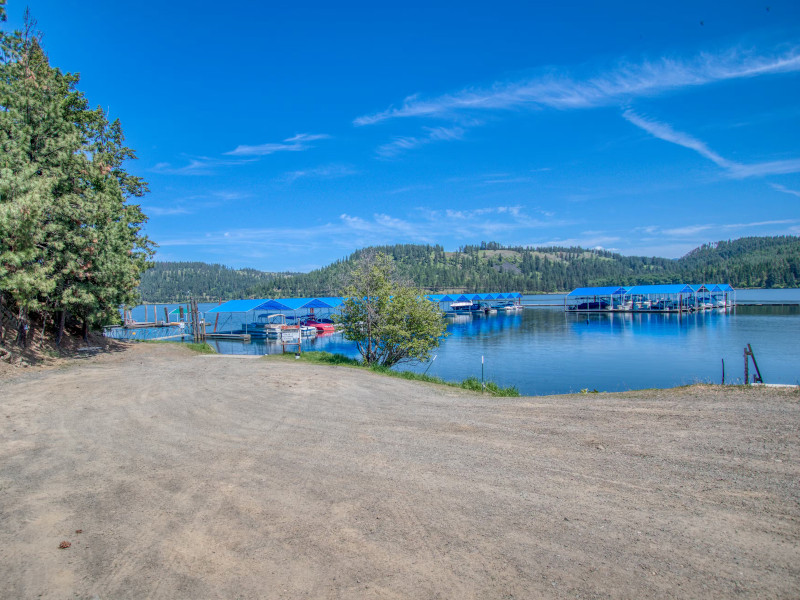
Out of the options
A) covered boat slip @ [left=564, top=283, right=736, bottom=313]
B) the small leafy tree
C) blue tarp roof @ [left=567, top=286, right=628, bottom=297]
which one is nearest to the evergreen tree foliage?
the small leafy tree

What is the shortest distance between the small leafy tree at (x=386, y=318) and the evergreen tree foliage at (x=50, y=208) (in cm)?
923

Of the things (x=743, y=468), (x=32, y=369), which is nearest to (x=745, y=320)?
Result: (x=743, y=468)

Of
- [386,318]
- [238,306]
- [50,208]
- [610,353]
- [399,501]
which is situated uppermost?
[50,208]

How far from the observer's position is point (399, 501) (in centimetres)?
540

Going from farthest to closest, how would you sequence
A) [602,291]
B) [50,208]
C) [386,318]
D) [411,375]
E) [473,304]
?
[473,304], [602,291], [386,318], [411,375], [50,208]

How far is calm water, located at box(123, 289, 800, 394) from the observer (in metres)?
26.2

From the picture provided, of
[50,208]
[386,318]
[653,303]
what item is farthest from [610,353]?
[653,303]

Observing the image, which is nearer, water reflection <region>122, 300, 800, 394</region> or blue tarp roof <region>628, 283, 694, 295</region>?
water reflection <region>122, 300, 800, 394</region>

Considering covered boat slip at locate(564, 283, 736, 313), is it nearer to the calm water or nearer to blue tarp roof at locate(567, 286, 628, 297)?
blue tarp roof at locate(567, 286, 628, 297)

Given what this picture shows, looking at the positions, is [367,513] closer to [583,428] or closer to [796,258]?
[583,428]

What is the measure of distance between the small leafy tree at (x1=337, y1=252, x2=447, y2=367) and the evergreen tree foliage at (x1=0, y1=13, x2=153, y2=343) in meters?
9.23

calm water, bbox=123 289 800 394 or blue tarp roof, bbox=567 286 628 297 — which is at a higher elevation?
blue tarp roof, bbox=567 286 628 297

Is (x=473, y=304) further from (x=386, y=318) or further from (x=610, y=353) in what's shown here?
(x=386, y=318)

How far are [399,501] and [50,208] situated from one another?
16.6 metres
